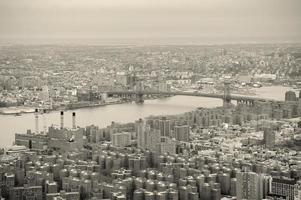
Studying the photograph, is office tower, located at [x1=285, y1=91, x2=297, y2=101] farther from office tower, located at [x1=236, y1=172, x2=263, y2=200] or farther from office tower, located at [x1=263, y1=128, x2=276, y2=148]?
office tower, located at [x1=236, y1=172, x2=263, y2=200]

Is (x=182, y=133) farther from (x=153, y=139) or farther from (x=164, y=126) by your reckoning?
(x=153, y=139)

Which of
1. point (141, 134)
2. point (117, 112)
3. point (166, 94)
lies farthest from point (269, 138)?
point (166, 94)

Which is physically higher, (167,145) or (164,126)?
(164,126)

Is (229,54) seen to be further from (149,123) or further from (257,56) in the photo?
(149,123)

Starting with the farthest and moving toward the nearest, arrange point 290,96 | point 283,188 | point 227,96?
point 227,96 → point 290,96 → point 283,188

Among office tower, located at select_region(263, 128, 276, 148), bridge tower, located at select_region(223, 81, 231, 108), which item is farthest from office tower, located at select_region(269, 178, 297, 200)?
bridge tower, located at select_region(223, 81, 231, 108)

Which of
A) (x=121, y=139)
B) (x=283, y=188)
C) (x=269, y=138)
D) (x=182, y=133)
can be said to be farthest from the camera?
(x=182, y=133)
